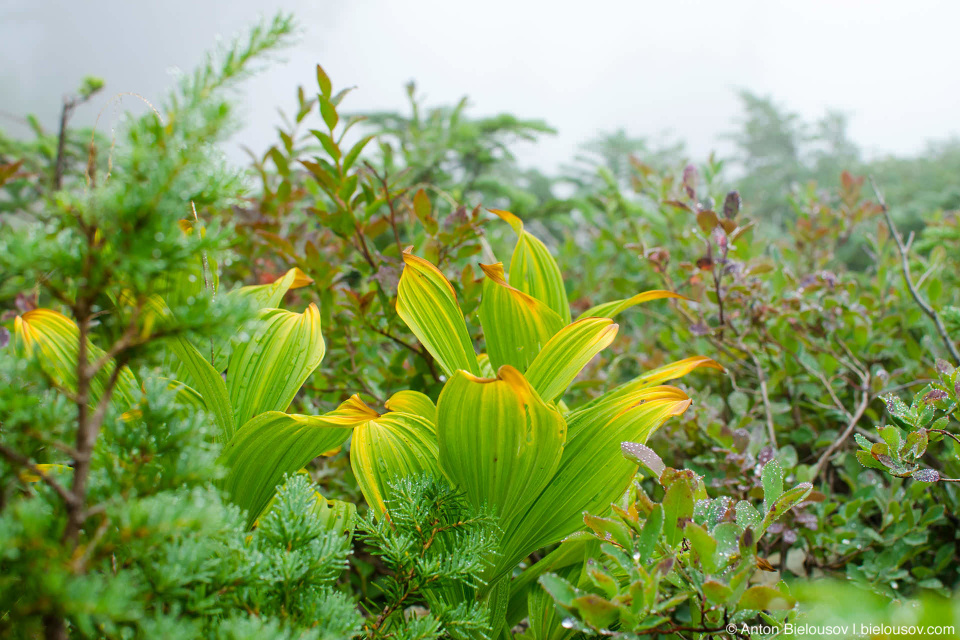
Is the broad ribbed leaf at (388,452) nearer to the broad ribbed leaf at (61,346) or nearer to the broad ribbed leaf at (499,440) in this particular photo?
the broad ribbed leaf at (499,440)

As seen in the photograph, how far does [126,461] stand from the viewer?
1.68 feet

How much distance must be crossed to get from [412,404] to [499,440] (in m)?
0.26

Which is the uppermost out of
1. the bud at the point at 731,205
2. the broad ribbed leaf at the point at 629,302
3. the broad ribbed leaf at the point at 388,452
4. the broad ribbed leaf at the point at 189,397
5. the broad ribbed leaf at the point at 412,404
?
the bud at the point at 731,205

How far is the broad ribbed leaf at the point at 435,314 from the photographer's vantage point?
3.05 ft

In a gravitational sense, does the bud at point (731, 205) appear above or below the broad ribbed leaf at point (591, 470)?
above

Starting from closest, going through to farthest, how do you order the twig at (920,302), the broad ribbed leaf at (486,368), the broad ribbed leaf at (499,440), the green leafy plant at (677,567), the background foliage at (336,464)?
the background foliage at (336,464) < the green leafy plant at (677,567) < the broad ribbed leaf at (499,440) < the broad ribbed leaf at (486,368) < the twig at (920,302)

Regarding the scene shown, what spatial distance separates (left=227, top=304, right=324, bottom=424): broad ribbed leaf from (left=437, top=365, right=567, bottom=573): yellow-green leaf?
290 mm

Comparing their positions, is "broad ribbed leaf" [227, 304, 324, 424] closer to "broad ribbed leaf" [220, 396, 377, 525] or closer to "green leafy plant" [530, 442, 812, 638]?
"broad ribbed leaf" [220, 396, 377, 525]

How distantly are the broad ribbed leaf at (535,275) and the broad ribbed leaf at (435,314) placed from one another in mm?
187

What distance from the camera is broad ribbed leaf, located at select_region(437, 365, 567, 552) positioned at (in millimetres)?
723

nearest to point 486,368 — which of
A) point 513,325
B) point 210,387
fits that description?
point 513,325

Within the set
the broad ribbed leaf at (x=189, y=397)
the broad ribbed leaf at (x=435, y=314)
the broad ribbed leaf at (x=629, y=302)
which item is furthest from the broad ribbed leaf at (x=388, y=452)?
the broad ribbed leaf at (x=629, y=302)

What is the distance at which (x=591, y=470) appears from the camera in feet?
2.77

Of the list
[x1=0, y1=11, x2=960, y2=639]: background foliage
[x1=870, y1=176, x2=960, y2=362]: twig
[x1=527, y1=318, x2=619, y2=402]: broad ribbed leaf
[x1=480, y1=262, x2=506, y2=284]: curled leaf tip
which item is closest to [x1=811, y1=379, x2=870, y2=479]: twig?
[x1=0, y1=11, x2=960, y2=639]: background foliage
